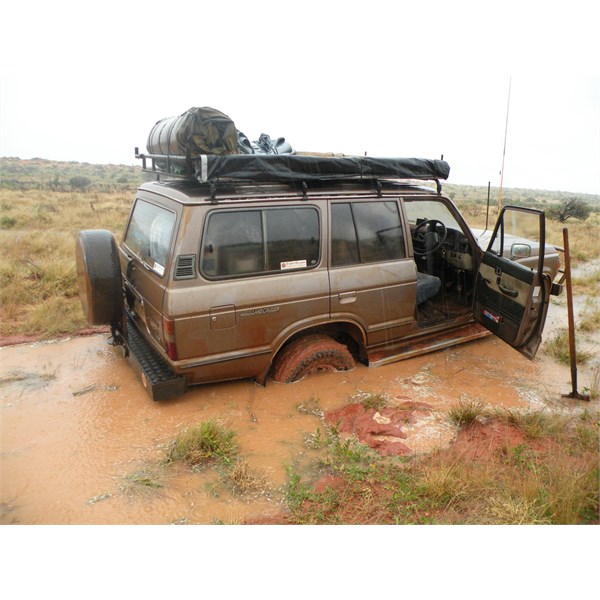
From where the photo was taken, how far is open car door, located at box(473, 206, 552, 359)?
4316 mm

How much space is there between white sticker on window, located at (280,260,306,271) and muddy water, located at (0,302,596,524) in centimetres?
108

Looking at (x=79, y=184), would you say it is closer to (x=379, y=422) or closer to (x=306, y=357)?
(x=306, y=357)

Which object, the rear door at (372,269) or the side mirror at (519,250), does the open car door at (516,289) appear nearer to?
the side mirror at (519,250)

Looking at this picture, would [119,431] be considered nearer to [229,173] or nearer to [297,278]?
[297,278]

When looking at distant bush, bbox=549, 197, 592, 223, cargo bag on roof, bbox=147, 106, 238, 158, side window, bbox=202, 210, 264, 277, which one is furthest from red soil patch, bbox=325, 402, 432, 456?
distant bush, bbox=549, 197, 592, 223

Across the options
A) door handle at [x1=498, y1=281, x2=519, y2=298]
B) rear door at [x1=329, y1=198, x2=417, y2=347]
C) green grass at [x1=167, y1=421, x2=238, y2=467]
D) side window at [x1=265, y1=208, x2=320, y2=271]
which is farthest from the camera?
door handle at [x1=498, y1=281, x2=519, y2=298]

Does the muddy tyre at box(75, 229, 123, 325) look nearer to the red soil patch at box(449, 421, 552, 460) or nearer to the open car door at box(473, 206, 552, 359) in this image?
the red soil patch at box(449, 421, 552, 460)

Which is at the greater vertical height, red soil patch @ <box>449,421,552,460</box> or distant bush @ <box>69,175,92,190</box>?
distant bush @ <box>69,175,92,190</box>

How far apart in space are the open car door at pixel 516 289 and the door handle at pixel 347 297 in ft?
4.87

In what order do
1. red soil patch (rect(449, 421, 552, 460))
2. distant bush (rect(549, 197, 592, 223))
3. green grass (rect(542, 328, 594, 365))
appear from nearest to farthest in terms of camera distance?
red soil patch (rect(449, 421, 552, 460))
green grass (rect(542, 328, 594, 365))
distant bush (rect(549, 197, 592, 223))

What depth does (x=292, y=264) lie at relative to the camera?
4043 mm

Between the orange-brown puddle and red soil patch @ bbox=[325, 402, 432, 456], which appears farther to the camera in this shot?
red soil patch @ bbox=[325, 402, 432, 456]

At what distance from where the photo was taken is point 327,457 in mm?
3434

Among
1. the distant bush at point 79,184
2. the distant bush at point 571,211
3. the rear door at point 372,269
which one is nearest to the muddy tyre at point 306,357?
the rear door at point 372,269
